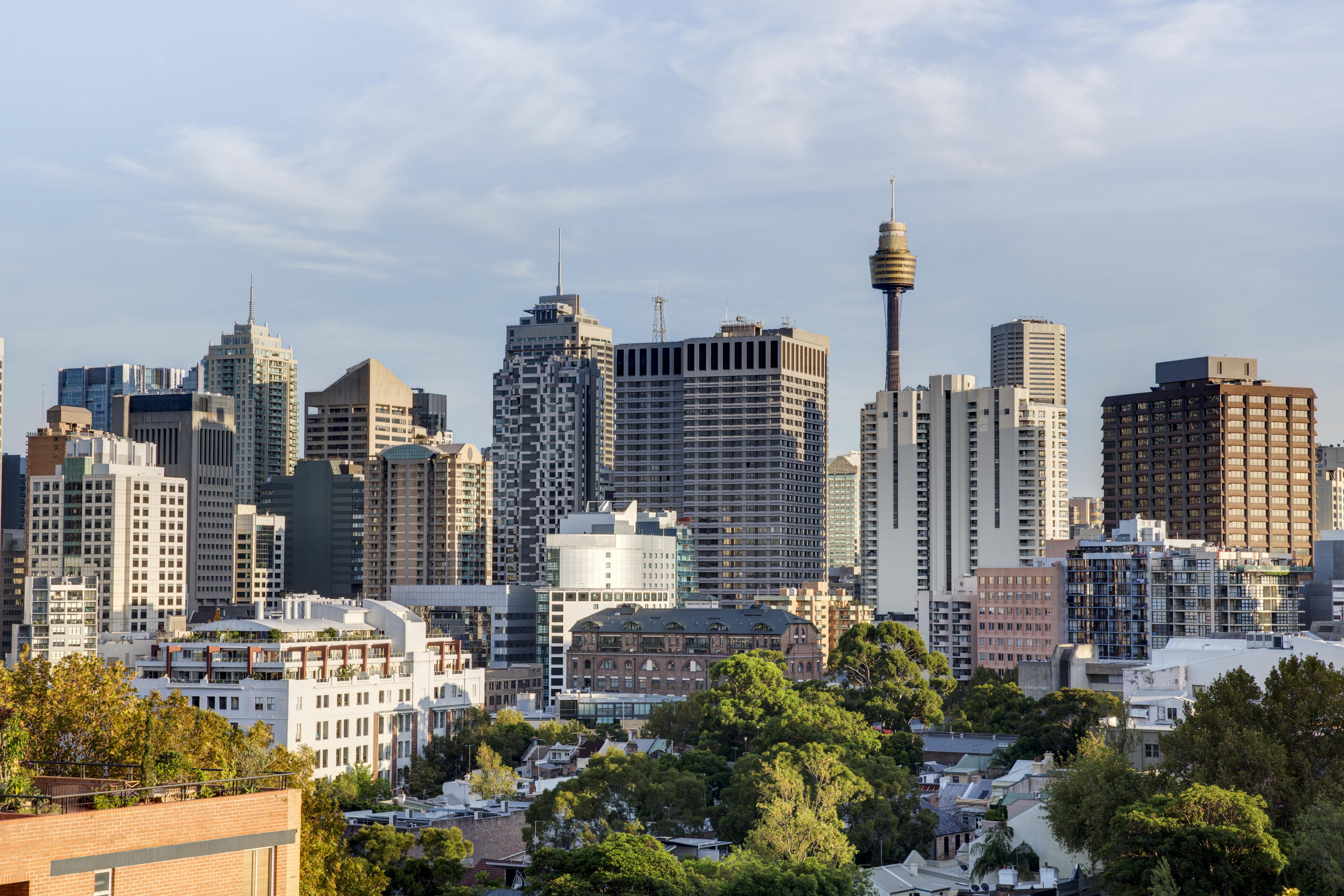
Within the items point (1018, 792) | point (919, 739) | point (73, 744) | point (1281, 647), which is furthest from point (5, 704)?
point (1281, 647)

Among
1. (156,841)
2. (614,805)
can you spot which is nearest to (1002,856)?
(614,805)

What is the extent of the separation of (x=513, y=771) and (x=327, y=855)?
283 ft

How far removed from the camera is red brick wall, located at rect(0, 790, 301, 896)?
47188 mm

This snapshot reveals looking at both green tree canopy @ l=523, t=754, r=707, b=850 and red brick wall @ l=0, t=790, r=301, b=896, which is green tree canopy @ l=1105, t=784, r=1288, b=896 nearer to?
green tree canopy @ l=523, t=754, r=707, b=850

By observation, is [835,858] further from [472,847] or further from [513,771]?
[513,771]

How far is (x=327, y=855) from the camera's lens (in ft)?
280

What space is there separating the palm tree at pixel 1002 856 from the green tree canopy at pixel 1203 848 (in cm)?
1572

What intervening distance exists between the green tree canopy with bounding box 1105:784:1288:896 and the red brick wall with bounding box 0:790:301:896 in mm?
50712

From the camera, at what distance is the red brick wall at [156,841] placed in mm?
47188

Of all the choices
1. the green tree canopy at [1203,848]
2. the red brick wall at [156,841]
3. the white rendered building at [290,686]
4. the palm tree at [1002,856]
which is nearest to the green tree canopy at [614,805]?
the palm tree at [1002,856]

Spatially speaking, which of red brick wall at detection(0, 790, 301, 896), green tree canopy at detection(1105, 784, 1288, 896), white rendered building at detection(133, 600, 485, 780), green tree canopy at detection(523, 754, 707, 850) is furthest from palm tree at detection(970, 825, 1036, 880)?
white rendered building at detection(133, 600, 485, 780)

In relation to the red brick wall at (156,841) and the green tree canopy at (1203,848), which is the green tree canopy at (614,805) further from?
the red brick wall at (156,841)

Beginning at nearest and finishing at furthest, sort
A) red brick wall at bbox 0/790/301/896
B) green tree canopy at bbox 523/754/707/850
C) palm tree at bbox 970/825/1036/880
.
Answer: red brick wall at bbox 0/790/301/896 < palm tree at bbox 970/825/1036/880 < green tree canopy at bbox 523/754/707/850

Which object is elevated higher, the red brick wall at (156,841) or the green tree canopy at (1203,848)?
the red brick wall at (156,841)
